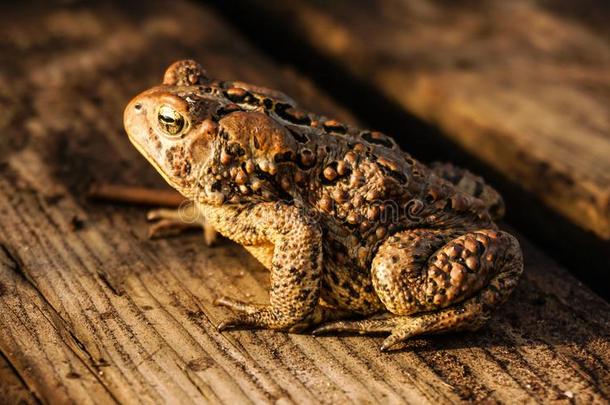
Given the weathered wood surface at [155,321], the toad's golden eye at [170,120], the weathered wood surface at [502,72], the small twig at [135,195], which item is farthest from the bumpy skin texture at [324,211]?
the weathered wood surface at [502,72]

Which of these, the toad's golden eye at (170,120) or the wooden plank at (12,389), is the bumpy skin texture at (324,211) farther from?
the wooden plank at (12,389)

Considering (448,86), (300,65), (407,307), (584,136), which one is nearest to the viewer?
(407,307)

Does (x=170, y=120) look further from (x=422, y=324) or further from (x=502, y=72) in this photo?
(x=502, y=72)

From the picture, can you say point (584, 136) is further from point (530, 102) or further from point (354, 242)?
point (354, 242)

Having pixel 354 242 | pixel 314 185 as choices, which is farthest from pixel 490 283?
pixel 314 185

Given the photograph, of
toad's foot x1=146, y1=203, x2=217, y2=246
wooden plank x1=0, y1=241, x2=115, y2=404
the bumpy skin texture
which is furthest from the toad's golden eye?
wooden plank x1=0, y1=241, x2=115, y2=404

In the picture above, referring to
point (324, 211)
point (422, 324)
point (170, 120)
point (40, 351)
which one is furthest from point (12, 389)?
point (422, 324)
